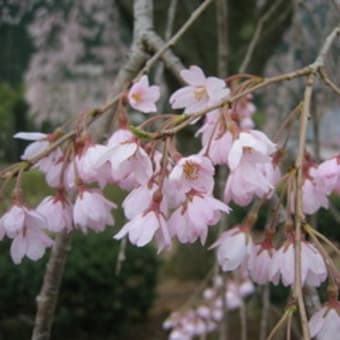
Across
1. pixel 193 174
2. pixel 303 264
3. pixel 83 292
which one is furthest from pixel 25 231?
pixel 83 292

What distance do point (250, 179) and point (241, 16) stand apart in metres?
3.90

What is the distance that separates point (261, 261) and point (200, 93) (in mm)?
235

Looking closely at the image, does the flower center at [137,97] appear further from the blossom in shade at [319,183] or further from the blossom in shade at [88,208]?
the blossom in shade at [319,183]

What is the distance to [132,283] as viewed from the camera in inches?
172

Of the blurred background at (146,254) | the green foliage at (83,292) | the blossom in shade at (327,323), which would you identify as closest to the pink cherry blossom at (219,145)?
the blossom in shade at (327,323)

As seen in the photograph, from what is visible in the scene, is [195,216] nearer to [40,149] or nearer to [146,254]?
[40,149]

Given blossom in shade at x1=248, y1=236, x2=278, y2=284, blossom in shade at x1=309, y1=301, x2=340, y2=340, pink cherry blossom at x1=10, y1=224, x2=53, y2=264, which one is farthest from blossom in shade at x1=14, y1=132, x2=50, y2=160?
blossom in shade at x1=309, y1=301, x2=340, y2=340

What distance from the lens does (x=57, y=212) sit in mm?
860

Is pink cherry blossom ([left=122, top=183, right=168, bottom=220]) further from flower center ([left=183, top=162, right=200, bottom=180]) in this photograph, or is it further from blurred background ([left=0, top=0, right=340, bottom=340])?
blurred background ([left=0, top=0, right=340, bottom=340])

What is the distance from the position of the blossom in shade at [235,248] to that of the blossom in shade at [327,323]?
12cm

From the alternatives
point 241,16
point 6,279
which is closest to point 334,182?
point 6,279

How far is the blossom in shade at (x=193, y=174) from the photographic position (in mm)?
704

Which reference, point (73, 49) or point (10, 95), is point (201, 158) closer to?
point (73, 49)

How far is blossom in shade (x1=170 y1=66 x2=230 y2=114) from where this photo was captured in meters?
0.79
